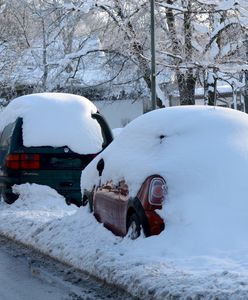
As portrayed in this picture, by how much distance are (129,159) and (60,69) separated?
1897cm

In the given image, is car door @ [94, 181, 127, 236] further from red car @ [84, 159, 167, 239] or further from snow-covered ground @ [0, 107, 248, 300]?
snow-covered ground @ [0, 107, 248, 300]

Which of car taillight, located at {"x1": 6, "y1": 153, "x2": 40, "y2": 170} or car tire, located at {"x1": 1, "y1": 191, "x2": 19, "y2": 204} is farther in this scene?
car tire, located at {"x1": 1, "y1": 191, "x2": 19, "y2": 204}

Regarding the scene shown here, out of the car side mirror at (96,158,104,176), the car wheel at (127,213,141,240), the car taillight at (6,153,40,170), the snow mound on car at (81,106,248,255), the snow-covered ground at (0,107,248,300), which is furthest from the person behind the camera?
the car taillight at (6,153,40,170)

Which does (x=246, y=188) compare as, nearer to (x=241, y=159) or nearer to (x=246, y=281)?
(x=241, y=159)

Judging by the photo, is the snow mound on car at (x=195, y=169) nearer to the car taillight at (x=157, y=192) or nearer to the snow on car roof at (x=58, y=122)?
the car taillight at (x=157, y=192)

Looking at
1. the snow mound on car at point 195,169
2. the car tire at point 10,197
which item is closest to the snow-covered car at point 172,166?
the snow mound on car at point 195,169

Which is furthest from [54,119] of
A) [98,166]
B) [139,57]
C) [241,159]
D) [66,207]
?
[139,57]

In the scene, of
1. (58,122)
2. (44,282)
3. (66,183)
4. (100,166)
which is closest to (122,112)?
(58,122)

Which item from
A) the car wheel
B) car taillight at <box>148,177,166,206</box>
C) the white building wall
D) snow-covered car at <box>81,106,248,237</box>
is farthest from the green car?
the white building wall

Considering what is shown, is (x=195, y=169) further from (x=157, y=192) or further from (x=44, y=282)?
(x=44, y=282)

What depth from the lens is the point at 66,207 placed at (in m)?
11.4

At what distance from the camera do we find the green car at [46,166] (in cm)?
1178

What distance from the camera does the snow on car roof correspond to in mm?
11922

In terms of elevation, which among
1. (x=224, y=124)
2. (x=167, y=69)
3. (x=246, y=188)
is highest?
(x=224, y=124)
